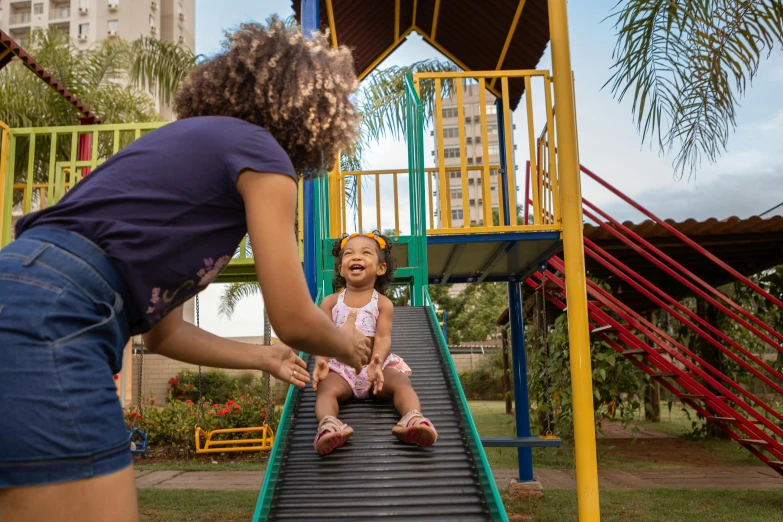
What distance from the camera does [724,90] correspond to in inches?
218

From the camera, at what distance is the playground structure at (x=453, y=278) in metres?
3.17

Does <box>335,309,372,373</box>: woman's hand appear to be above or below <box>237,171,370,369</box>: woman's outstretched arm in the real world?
below

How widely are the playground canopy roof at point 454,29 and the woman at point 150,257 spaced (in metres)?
5.30

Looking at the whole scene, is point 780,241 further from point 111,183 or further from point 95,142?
point 111,183

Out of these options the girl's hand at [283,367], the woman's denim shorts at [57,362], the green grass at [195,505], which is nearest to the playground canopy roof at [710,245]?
the green grass at [195,505]

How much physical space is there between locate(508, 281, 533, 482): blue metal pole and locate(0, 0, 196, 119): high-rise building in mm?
47544

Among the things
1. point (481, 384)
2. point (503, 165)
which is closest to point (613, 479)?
point (503, 165)

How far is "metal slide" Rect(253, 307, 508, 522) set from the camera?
2979 mm

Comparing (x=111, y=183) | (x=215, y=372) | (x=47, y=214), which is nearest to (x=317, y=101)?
(x=111, y=183)

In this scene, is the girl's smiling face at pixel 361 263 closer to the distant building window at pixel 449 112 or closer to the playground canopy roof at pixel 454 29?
the playground canopy roof at pixel 454 29

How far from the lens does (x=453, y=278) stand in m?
8.06

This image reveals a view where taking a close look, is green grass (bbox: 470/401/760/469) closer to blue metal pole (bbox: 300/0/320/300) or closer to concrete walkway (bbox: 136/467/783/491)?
concrete walkway (bbox: 136/467/783/491)

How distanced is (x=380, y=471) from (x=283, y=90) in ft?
7.24

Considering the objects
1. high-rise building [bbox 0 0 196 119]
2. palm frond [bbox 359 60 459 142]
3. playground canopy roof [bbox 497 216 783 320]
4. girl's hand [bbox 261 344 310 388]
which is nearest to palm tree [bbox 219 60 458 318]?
palm frond [bbox 359 60 459 142]
